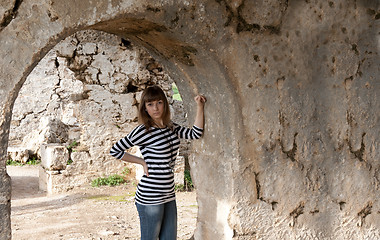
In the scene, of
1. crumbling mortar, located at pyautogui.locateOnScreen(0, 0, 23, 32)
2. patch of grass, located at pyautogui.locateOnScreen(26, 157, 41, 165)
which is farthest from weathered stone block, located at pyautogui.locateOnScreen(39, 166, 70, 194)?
crumbling mortar, located at pyautogui.locateOnScreen(0, 0, 23, 32)

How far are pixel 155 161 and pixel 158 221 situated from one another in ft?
1.27

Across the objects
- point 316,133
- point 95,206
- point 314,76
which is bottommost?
point 95,206

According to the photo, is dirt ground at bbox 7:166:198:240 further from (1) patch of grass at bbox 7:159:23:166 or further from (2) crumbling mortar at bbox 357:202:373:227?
(1) patch of grass at bbox 7:159:23:166

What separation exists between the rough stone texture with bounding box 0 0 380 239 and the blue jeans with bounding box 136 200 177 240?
338 mm

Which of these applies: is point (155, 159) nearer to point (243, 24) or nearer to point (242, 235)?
point (242, 235)

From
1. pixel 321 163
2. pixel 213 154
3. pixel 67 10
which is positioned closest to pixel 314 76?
pixel 321 163

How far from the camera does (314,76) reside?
323cm

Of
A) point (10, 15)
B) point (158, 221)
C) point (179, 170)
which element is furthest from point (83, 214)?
point (10, 15)

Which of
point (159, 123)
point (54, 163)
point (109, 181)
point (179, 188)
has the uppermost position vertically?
point (159, 123)

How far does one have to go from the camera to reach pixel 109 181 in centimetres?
798

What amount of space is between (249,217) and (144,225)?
27.3 inches

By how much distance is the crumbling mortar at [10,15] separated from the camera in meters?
2.29

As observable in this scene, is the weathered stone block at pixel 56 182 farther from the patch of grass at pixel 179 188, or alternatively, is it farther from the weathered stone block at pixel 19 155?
the weathered stone block at pixel 19 155

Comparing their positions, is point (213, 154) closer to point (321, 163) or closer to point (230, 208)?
point (230, 208)
